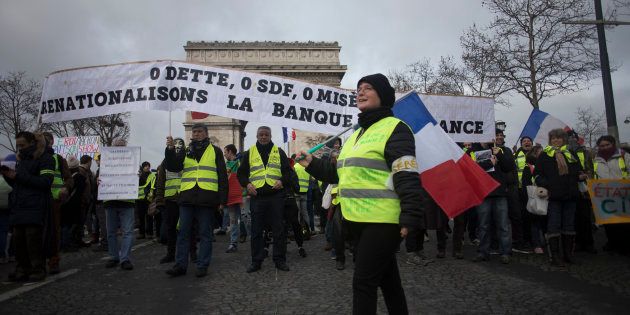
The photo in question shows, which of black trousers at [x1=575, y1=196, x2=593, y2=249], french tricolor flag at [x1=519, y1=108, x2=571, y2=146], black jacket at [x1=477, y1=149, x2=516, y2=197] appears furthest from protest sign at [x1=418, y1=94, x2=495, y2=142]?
black trousers at [x1=575, y1=196, x2=593, y2=249]

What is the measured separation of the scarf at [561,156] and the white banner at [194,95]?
2.82 metres

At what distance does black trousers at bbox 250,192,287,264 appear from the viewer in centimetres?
609

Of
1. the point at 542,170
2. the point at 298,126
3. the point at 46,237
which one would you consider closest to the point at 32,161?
the point at 46,237

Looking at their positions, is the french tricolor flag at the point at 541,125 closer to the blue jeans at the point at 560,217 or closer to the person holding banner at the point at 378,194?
the blue jeans at the point at 560,217

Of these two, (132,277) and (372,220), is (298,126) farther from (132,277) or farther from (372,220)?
(372,220)

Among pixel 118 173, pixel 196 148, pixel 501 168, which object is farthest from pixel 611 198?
pixel 118 173

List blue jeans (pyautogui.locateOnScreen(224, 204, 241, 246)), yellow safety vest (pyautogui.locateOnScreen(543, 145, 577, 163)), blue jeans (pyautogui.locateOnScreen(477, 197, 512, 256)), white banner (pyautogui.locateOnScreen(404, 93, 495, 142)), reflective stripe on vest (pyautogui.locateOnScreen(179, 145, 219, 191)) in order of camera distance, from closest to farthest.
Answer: reflective stripe on vest (pyautogui.locateOnScreen(179, 145, 219, 191)), yellow safety vest (pyautogui.locateOnScreen(543, 145, 577, 163)), blue jeans (pyautogui.locateOnScreen(477, 197, 512, 256)), white banner (pyautogui.locateOnScreen(404, 93, 495, 142)), blue jeans (pyautogui.locateOnScreen(224, 204, 241, 246))

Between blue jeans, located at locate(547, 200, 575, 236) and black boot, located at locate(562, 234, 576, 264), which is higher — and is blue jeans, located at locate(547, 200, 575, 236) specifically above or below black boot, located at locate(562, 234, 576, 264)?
above

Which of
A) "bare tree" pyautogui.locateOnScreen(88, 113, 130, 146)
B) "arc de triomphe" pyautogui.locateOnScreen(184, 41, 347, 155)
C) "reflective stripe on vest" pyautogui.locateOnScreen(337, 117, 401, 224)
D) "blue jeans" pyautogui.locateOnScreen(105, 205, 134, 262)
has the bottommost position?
"blue jeans" pyautogui.locateOnScreen(105, 205, 134, 262)

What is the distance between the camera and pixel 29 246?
18.1 feet

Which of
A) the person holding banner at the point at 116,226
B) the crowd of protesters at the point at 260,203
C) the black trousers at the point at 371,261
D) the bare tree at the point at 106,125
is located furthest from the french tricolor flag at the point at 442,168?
the bare tree at the point at 106,125

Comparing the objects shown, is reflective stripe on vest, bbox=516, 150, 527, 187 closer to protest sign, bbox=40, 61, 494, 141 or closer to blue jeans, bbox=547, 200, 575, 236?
protest sign, bbox=40, 61, 494, 141

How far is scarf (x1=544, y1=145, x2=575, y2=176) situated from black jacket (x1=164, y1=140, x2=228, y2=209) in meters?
4.57

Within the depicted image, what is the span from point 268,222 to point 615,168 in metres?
5.41
